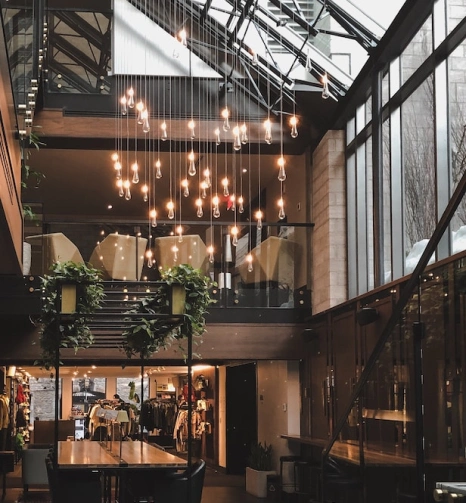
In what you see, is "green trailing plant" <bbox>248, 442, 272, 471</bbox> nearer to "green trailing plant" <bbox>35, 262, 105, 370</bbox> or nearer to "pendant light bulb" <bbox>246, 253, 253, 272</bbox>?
"pendant light bulb" <bbox>246, 253, 253, 272</bbox>

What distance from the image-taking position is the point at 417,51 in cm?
1041

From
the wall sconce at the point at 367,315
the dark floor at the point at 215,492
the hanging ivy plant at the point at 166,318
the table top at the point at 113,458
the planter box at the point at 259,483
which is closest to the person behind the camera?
the table top at the point at 113,458

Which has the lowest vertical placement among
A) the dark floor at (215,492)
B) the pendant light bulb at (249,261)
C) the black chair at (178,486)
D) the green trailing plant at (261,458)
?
the dark floor at (215,492)

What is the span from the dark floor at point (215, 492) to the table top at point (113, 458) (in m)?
3.59

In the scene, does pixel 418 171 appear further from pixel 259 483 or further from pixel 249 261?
pixel 259 483

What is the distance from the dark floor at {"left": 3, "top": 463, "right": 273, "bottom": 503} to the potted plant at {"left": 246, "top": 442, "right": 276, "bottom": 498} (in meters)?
0.15

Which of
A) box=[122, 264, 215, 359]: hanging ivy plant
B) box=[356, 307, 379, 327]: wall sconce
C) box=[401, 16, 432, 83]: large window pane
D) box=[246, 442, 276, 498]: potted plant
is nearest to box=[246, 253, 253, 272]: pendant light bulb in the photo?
box=[356, 307, 379, 327]: wall sconce

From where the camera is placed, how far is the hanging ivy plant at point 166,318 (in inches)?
372

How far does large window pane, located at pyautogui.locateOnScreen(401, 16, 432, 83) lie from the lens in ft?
33.0

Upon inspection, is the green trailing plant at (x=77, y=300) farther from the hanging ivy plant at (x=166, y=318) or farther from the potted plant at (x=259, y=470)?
the potted plant at (x=259, y=470)

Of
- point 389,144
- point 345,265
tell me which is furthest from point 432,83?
point 345,265

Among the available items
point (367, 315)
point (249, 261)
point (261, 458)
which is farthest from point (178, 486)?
point (261, 458)

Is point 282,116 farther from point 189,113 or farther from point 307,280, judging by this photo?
point 307,280

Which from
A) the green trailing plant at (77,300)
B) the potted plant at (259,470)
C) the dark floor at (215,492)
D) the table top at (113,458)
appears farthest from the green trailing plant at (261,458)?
the green trailing plant at (77,300)
